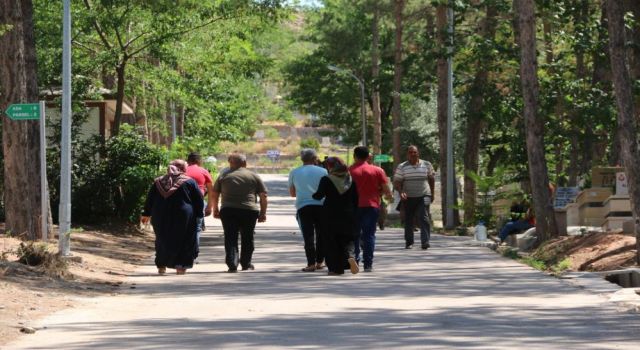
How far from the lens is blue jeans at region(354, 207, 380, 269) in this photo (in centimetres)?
1964

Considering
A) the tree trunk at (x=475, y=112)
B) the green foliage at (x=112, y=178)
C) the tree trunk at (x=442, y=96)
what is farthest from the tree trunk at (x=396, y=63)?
the green foliage at (x=112, y=178)

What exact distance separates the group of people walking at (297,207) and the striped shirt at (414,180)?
129 inches

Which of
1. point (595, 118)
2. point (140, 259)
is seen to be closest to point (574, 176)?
point (595, 118)

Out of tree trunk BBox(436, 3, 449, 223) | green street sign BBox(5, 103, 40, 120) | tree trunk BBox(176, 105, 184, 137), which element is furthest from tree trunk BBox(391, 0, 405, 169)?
green street sign BBox(5, 103, 40, 120)

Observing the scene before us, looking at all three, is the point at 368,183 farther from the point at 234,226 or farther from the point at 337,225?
the point at 234,226

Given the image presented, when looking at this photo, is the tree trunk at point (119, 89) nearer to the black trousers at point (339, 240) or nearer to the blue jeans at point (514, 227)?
the blue jeans at point (514, 227)

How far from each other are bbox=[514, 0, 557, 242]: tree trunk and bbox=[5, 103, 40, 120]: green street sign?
9.30 m

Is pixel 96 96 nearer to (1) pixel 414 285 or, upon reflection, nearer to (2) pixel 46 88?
(2) pixel 46 88

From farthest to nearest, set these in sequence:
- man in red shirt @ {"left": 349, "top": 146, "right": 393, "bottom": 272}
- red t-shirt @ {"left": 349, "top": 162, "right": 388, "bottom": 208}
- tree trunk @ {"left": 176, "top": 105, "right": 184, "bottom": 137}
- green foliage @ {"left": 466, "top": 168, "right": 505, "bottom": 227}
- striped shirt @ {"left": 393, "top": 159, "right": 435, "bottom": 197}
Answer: tree trunk @ {"left": 176, "top": 105, "right": 184, "bottom": 137}, green foliage @ {"left": 466, "top": 168, "right": 505, "bottom": 227}, striped shirt @ {"left": 393, "top": 159, "right": 435, "bottom": 197}, red t-shirt @ {"left": 349, "top": 162, "right": 388, "bottom": 208}, man in red shirt @ {"left": 349, "top": 146, "right": 393, "bottom": 272}

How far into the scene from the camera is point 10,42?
22.1 meters

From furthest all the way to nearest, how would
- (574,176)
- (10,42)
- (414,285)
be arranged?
(574,176) < (10,42) < (414,285)

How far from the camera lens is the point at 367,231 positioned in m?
19.8

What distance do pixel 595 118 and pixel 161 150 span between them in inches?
376

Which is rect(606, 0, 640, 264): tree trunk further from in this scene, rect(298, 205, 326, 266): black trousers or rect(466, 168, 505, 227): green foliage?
rect(466, 168, 505, 227): green foliage
